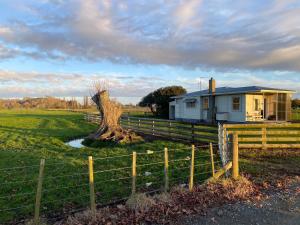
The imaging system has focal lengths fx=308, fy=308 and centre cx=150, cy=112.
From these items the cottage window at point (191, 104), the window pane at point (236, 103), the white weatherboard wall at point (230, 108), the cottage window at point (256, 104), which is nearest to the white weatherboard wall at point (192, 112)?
the cottage window at point (191, 104)

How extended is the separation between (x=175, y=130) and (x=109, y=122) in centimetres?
419

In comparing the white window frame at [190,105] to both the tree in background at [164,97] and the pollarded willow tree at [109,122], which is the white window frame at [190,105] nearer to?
the tree in background at [164,97]

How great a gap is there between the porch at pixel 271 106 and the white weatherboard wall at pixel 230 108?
3.79 ft

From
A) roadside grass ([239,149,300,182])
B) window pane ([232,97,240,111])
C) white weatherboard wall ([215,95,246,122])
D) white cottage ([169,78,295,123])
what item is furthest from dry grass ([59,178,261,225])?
window pane ([232,97,240,111])

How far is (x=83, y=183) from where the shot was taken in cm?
815

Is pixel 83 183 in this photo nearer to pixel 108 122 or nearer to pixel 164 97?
pixel 108 122

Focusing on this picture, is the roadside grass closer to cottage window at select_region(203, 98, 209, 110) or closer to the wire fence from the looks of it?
the wire fence

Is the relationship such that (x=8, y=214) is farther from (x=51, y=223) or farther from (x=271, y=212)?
(x=271, y=212)

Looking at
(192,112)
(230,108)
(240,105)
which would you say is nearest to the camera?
(240,105)

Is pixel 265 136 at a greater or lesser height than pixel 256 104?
lesser

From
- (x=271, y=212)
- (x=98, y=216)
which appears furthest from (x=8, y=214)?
(x=271, y=212)

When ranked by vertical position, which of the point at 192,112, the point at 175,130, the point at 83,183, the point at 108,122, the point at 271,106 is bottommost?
the point at 83,183

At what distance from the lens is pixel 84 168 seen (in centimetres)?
985

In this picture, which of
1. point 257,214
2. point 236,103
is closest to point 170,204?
point 257,214
